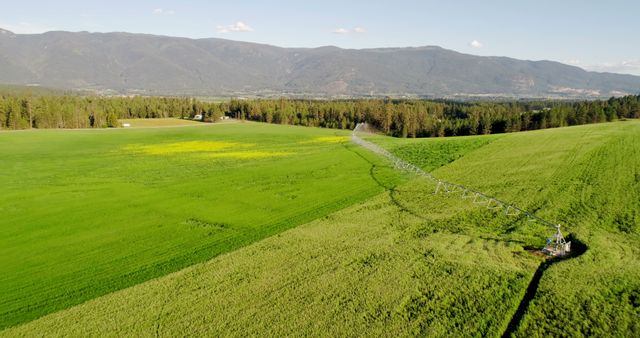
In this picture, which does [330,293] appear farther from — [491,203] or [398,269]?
[491,203]

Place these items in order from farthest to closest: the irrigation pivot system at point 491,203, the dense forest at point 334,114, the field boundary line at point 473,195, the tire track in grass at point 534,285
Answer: the dense forest at point 334,114 → the field boundary line at point 473,195 → the irrigation pivot system at point 491,203 → the tire track in grass at point 534,285

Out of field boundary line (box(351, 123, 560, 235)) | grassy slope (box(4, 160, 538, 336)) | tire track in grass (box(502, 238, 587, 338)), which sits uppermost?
field boundary line (box(351, 123, 560, 235))

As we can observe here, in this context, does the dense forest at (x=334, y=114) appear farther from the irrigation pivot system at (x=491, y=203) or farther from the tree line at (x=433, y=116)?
the irrigation pivot system at (x=491, y=203)

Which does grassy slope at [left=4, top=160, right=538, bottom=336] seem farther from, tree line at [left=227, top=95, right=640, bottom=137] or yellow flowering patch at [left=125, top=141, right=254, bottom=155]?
tree line at [left=227, top=95, right=640, bottom=137]

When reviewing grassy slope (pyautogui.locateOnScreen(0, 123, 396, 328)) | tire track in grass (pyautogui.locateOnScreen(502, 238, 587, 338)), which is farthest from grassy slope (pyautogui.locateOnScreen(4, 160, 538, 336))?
grassy slope (pyautogui.locateOnScreen(0, 123, 396, 328))

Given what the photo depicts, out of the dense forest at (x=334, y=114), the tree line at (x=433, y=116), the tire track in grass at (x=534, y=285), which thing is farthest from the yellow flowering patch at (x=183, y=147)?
the tire track in grass at (x=534, y=285)

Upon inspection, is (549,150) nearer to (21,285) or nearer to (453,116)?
(21,285)

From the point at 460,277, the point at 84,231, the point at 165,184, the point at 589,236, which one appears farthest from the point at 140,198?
the point at 589,236
